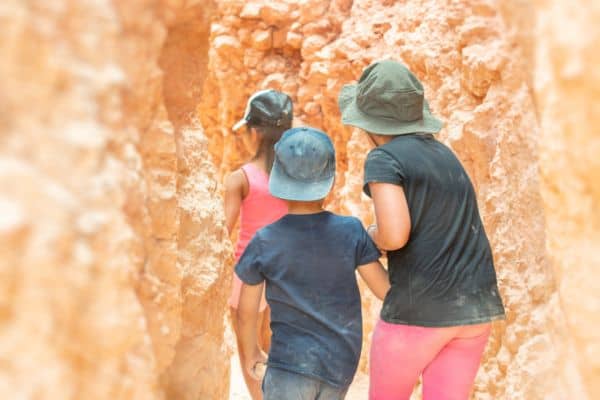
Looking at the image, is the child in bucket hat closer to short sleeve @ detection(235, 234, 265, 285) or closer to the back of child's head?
short sleeve @ detection(235, 234, 265, 285)

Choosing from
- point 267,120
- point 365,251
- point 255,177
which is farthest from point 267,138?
point 365,251

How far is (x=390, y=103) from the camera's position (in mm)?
2037

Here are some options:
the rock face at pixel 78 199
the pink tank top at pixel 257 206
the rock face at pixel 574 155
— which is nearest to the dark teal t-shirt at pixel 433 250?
the rock face at pixel 574 155

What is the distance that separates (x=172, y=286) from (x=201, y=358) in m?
0.44

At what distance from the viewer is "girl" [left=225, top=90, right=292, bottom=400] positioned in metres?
2.82

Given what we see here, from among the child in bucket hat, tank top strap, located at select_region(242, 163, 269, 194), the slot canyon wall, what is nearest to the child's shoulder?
the child in bucket hat

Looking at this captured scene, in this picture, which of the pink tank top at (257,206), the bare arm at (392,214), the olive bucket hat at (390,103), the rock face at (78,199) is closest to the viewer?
the rock face at (78,199)

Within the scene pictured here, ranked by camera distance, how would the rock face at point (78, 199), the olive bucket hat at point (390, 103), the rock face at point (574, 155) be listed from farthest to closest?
1. the olive bucket hat at point (390, 103)
2. the rock face at point (574, 155)
3. the rock face at point (78, 199)

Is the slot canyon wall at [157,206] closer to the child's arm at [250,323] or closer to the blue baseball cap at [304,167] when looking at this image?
the child's arm at [250,323]

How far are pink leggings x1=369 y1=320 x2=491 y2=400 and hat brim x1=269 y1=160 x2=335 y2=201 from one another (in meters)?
0.43

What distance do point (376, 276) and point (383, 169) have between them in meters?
0.36

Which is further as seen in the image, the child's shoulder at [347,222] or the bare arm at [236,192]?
the bare arm at [236,192]

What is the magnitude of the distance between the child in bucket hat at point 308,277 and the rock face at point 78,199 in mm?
528

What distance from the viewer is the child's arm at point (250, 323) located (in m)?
2.08
